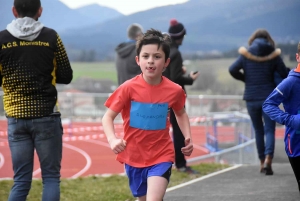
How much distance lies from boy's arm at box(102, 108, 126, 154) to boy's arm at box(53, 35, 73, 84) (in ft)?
2.01

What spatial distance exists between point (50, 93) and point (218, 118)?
34.2 feet

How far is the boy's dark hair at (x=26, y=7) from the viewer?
495 cm

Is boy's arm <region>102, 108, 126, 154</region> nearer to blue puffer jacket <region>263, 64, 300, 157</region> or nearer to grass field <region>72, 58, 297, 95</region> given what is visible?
blue puffer jacket <region>263, 64, 300, 157</region>

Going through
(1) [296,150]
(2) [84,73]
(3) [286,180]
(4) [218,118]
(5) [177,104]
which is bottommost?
(2) [84,73]

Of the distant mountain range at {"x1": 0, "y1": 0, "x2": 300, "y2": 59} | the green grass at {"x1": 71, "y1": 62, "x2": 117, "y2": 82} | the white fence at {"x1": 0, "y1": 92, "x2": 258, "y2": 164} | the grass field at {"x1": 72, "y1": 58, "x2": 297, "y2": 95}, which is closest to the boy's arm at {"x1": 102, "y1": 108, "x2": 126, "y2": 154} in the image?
the white fence at {"x1": 0, "y1": 92, "x2": 258, "y2": 164}

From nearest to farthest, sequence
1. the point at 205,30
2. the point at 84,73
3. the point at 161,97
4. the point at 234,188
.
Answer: the point at 161,97 → the point at 234,188 → the point at 84,73 → the point at 205,30

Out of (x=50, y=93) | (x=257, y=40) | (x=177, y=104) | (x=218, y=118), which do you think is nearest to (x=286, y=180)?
(x=257, y=40)

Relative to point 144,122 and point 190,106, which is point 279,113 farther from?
point 190,106

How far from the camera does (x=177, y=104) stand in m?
4.95

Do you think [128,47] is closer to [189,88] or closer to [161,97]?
[161,97]

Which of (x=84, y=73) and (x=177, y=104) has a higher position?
(x=177, y=104)

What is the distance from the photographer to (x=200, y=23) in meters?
44.5

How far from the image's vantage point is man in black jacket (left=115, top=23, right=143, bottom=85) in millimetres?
8328

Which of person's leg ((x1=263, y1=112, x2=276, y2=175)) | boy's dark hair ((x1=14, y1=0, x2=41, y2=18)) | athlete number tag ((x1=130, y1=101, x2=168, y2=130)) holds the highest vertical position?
boy's dark hair ((x1=14, y1=0, x2=41, y2=18))
